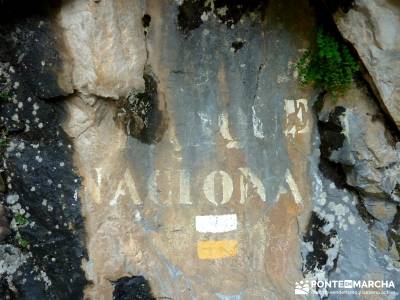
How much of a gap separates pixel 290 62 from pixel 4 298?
7.79ft

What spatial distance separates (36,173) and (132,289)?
966mm

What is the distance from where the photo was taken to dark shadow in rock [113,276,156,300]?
3080mm

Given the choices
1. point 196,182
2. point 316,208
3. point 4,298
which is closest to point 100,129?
point 196,182

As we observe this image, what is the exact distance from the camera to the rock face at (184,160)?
288 cm

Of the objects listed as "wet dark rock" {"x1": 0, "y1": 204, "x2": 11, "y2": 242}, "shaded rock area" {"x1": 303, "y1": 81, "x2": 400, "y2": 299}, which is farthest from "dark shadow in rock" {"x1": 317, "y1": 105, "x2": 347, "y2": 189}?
"wet dark rock" {"x1": 0, "y1": 204, "x2": 11, "y2": 242}

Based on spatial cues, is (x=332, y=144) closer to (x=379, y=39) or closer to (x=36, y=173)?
(x=379, y=39)

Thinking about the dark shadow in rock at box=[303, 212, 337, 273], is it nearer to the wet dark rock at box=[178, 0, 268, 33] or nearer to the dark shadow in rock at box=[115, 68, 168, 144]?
the dark shadow in rock at box=[115, 68, 168, 144]

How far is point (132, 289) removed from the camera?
310 centimetres

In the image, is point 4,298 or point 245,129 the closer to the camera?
point 4,298

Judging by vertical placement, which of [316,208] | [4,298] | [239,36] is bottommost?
[4,298]

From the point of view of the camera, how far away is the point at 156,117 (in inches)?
124

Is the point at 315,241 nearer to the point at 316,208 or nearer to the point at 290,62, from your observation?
the point at 316,208

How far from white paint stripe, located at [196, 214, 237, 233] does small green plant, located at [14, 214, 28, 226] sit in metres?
1.10

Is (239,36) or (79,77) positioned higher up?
(239,36)
